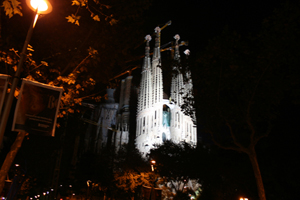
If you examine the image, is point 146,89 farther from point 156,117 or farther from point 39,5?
point 39,5

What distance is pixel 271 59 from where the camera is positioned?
11.8 metres

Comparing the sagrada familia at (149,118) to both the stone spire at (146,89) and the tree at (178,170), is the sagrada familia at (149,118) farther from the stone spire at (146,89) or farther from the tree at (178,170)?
the tree at (178,170)

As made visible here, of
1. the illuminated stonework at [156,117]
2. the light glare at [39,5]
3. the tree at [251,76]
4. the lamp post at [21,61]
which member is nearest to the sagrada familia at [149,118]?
the illuminated stonework at [156,117]

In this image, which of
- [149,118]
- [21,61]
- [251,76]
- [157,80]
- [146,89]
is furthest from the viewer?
[146,89]

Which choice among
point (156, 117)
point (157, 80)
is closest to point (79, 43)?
point (156, 117)

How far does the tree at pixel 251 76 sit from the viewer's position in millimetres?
11445

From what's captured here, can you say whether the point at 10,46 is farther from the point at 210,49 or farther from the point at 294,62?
the point at 294,62

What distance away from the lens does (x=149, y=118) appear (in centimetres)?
4356

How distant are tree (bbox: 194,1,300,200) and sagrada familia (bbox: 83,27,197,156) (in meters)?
21.0

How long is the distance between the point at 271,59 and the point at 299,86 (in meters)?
2.04

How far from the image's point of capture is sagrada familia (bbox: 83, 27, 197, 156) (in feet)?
140

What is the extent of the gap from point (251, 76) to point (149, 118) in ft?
105

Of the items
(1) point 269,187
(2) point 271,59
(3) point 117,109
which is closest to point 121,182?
(1) point 269,187

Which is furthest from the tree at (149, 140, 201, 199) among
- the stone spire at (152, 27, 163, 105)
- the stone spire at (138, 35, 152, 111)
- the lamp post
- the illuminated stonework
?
the stone spire at (138, 35, 152, 111)
